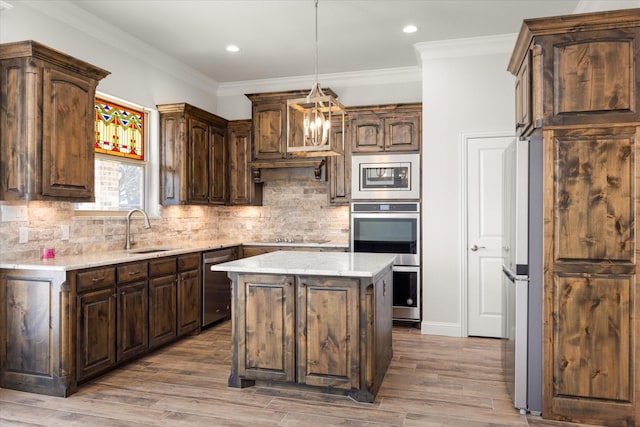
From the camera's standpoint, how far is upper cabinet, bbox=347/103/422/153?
16.9 feet

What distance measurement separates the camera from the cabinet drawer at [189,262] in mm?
4441

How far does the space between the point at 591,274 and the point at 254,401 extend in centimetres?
228

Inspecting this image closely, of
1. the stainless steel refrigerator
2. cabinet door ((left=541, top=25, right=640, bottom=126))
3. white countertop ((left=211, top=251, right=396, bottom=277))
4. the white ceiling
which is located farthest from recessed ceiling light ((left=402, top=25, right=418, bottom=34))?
white countertop ((left=211, top=251, right=396, bottom=277))

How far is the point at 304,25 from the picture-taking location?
435cm

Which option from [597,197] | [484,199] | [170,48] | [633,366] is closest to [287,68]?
[170,48]

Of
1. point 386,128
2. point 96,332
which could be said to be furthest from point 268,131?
point 96,332

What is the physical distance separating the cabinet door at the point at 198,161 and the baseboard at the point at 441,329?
2922 millimetres

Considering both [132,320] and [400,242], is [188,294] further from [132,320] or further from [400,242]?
[400,242]

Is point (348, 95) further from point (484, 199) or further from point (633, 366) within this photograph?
point (633, 366)

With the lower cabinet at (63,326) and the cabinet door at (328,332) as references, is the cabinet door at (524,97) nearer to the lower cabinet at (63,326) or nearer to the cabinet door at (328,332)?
the cabinet door at (328,332)

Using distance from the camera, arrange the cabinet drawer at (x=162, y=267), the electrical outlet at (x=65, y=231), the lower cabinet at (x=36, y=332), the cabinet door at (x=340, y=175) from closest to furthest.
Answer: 1. the lower cabinet at (x=36, y=332)
2. the electrical outlet at (x=65, y=231)
3. the cabinet drawer at (x=162, y=267)
4. the cabinet door at (x=340, y=175)

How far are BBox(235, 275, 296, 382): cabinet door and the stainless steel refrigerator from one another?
1.47 m

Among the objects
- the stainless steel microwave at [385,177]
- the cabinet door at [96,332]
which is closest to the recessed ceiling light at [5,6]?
the cabinet door at [96,332]

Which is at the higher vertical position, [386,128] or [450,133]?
[386,128]
